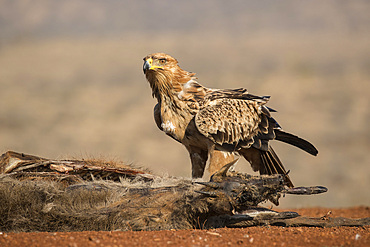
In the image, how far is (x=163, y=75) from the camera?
782 cm

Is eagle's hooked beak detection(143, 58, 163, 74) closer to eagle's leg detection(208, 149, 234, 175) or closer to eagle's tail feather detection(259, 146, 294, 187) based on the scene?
eagle's leg detection(208, 149, 234, 175)

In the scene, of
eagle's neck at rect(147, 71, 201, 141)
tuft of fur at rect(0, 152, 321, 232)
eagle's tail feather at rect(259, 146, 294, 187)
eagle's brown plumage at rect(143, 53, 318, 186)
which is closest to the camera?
tuft of fur at rect(0, 152, 321, 232)

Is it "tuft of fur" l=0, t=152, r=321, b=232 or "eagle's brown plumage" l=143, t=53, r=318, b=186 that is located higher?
"eagle's brown plumage" l=143, t=53, r=318, b=186

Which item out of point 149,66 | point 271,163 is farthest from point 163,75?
point 271,163

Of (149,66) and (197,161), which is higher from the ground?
(149,66)

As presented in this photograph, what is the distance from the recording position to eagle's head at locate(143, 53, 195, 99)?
25.4 ft

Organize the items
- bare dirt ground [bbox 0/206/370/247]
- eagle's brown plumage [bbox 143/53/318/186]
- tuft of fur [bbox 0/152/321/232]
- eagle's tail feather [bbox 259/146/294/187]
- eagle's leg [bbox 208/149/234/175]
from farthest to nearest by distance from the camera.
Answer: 1. eagle's tail feather [bbox 259/146/294/187]
2. eagle's brown plumage [bbox 143/53/318/186]
3. eagle's leg [bbox 208/149/234/175]
4. tuft of fur [bbox 0/152/321/232]
5. bare dirt ground [bbox 0/206/370/247]

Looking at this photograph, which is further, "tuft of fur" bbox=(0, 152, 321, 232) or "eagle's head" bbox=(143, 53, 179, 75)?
"eagle's head" bbox=(143, 53, 179, 75)

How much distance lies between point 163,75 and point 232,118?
135 cm

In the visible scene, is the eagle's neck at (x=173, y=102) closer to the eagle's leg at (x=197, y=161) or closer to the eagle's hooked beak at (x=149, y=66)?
the eagle's hooked beak at (x=149, y=66)

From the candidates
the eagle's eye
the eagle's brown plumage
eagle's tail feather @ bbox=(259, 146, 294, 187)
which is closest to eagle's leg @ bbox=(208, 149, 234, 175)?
the eagle's brown plumage

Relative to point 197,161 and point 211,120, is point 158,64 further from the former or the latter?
point 197,161

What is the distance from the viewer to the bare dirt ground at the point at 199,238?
14.5 ft

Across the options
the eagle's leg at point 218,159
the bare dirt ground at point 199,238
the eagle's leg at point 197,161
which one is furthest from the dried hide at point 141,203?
the eagle's leg at point 197,161
